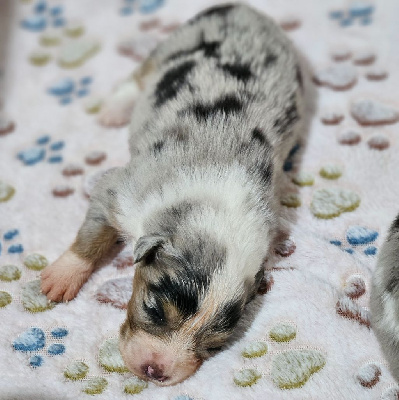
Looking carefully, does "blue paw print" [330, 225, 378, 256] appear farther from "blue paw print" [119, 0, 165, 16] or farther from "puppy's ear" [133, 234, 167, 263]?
"blue paw print" [119, 0, 165, 16]

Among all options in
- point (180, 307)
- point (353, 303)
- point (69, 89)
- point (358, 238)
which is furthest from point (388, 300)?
point (69, 89)

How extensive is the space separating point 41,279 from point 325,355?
1.27m

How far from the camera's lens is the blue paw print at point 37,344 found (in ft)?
8.77

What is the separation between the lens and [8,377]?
2.57 metres

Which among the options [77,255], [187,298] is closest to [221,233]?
[187,298]

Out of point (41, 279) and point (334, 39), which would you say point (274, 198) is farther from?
point (334, 39)

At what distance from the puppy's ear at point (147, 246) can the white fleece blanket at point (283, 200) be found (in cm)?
50

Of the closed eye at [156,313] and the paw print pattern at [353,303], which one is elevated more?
the closed eye at [156,313]

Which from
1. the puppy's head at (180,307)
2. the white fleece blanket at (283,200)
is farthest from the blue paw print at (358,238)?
the puppy's head at (180,307)

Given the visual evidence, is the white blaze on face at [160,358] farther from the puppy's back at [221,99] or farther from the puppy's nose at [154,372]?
the puppy's back at [221,99]

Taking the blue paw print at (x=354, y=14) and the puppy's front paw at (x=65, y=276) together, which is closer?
the puppy's front paw at (x=65, y=276)

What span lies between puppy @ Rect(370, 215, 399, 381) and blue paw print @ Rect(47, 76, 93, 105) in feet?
7.27

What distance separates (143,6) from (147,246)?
2749 mm

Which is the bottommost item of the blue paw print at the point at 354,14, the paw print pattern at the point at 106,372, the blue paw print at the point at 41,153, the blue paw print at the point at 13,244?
the paw print pattern at the point at 106,372
